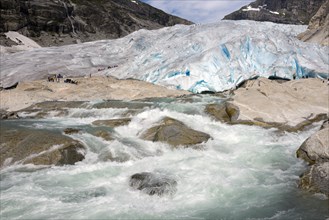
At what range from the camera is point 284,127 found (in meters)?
14.8

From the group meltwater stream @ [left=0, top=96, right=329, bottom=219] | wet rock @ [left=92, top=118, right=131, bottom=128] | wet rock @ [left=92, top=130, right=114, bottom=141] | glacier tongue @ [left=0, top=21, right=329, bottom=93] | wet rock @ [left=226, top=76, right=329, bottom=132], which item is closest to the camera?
meltwater stream @ [left=0, top=96, right=329, bottom=219]

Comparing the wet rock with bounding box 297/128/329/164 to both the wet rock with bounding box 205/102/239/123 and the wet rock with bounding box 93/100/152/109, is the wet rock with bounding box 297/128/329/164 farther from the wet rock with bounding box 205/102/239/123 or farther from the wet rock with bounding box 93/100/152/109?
the wet rock with bounding box 93/100/152/109

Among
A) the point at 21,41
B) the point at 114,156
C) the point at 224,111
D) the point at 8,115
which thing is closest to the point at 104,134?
the point at 114,156

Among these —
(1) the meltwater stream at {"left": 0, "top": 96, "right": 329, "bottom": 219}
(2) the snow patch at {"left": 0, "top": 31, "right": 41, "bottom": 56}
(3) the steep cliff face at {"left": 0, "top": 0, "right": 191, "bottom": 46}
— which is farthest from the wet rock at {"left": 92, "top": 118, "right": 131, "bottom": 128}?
(3) the steep cliff face at {"left": 0, "top": 0, "right": 191, "bottom": 46}

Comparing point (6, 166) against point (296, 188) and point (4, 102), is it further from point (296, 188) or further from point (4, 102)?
point (4, 102)

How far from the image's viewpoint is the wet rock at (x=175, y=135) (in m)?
12.6

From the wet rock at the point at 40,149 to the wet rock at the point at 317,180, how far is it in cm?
678

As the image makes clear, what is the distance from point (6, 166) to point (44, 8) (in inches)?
3680

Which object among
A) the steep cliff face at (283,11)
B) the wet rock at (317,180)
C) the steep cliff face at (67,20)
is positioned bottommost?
the wet rock at (317,180)

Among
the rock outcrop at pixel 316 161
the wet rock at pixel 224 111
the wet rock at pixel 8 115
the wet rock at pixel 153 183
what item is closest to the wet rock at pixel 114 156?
the wet rock at pixel 153 183

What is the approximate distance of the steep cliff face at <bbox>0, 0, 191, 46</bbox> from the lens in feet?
292

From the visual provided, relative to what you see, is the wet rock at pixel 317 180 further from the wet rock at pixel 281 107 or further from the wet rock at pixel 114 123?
the wet rock at pixel 114 123

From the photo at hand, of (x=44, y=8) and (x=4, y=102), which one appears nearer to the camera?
(x=4, y=102)

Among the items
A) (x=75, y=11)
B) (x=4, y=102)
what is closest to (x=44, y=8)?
(x=75, y=11)
